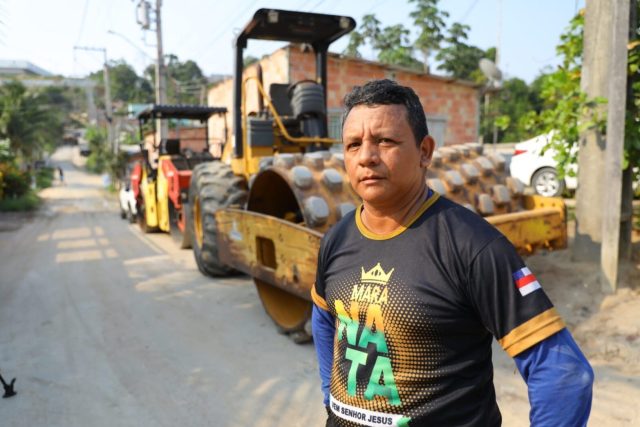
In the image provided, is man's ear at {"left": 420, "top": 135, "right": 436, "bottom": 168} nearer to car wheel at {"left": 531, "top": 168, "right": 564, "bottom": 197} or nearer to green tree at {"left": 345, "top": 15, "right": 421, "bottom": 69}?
car wheel at {"left": 531, "top": 168, "right": 564, "bottom": 197}

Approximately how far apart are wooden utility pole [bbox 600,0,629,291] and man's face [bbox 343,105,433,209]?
3.69m

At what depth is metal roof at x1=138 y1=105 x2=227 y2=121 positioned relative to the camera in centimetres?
922

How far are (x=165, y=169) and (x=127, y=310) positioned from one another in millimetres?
3978

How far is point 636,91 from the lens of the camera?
472 centimetres

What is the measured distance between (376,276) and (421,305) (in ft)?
0.51

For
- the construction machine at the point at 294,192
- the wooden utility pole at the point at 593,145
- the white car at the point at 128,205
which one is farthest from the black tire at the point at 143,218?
the wooden utility pole at the point at 593,145

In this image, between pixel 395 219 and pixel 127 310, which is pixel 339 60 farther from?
pixel 395 219

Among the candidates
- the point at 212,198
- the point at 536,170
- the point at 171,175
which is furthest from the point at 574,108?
the point at 171,175

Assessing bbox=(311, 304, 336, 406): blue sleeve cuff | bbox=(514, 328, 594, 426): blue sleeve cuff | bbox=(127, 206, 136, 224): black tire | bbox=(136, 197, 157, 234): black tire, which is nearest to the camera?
bbox=(514, 328, 594, 426): blue sleeve cuff

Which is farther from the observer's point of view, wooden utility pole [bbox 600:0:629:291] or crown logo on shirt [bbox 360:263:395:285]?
wooden utility pole [bbox 600:0:629:291]

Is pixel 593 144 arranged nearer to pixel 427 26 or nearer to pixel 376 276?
pixel 376 276

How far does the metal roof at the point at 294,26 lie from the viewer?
515 centimetres

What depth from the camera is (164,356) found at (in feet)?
13.8

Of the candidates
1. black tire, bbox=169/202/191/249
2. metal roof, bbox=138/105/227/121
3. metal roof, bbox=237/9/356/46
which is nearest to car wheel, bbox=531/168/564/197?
metal roof, bbox=237/9/356/46
